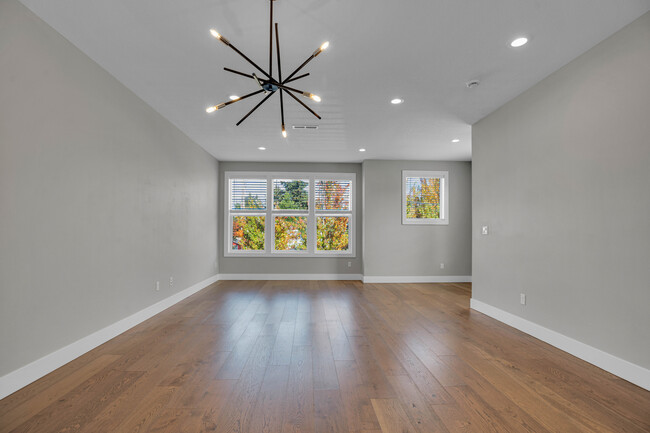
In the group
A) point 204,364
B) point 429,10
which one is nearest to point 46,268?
point 204,364

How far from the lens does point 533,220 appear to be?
11.2 ft

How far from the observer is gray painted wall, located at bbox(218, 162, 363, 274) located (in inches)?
279

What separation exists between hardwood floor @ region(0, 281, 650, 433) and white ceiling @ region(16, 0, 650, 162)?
2.61 metres

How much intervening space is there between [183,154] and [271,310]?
283cm

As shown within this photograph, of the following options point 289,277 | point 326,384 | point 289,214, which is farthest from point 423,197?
point 326,384

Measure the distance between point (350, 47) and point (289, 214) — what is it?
191 inches

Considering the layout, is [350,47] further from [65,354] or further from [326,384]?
[65,354]

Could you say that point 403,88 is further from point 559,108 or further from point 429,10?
point 559,108

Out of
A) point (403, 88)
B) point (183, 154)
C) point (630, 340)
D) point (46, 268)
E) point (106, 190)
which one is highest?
point (403, 88)

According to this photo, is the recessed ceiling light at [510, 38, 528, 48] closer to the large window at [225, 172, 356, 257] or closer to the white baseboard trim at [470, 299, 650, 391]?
the white baseboard trim at [470, 299, 650, 391]

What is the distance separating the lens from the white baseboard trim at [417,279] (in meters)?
6.81

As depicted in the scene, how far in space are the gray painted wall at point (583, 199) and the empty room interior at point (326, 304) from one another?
20 mm

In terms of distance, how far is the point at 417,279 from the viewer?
22.5 feet

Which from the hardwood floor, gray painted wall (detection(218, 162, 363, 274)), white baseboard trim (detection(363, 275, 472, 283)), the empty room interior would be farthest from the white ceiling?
white baseboard trim (detection(363, 275, 472, 283))
